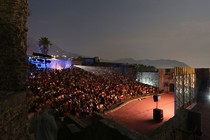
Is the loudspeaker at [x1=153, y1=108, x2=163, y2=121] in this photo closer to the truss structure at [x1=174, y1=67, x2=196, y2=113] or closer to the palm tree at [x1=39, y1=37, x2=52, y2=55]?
the truss structure at [x1=174, y1=67, x2=196, y2=113]

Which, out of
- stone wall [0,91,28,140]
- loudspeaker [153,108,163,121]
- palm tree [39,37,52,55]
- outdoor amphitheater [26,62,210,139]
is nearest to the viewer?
stone wall [0,91,28,140]

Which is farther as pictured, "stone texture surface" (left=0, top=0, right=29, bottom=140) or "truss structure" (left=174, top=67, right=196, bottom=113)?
"truss structure" (left=174, top=67, right=196, bottom=113)

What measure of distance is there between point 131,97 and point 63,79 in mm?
10024

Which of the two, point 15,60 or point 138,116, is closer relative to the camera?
point 15,60

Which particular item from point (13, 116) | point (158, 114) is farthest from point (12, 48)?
point (158, 114)

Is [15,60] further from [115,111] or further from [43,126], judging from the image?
[115,111]

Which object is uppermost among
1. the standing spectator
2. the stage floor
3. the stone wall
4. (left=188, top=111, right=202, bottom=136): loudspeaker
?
the stone wall

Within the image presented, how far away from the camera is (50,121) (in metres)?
5.73

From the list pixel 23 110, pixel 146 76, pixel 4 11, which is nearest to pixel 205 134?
pixel 23 110

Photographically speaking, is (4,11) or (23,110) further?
(4,11)

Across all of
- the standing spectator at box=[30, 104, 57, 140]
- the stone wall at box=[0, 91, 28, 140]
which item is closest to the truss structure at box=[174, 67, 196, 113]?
the standing spectator at box=[30, 104, 57, 140]

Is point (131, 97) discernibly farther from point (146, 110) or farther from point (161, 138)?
point (161, 138)

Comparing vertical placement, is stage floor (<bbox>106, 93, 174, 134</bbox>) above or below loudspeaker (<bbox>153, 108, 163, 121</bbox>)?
below

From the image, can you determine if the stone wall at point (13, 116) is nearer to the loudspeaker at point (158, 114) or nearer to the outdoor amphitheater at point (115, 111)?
the outdoor amphitheater at point (115, 111)
